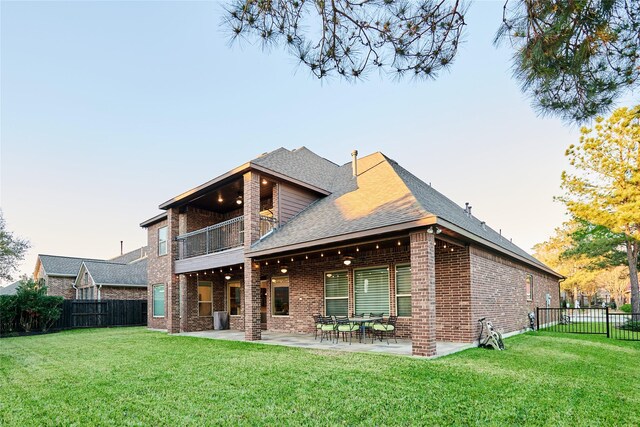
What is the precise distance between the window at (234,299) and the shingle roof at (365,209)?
15.9 feet

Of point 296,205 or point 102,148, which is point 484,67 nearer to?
point 296,205

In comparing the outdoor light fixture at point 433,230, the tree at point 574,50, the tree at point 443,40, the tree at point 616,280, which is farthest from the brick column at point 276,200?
the tree at point 616,280

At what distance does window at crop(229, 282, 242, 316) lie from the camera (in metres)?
15.7

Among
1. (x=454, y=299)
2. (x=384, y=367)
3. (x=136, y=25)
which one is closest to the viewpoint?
(x=384, y=367)

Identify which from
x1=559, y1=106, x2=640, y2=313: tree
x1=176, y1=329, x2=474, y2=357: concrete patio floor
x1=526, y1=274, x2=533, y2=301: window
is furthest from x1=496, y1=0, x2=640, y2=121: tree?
x1=559, y1=106, x2=640, y2=313: tree

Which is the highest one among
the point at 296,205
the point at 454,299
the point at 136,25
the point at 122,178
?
the point at 136,25

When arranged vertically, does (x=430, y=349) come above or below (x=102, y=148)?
below

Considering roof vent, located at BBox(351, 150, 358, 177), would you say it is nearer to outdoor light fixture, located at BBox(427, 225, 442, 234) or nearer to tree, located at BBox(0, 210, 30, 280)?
outdoor light fixture, located at BBox(427, 225, 442, 234)

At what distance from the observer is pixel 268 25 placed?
451 cm

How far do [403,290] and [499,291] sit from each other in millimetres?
3293

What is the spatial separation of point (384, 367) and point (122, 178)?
18489 millimetres

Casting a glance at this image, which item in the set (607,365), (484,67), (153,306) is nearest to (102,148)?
(153,306)

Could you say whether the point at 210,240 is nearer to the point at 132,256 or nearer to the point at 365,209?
the point at 365,209

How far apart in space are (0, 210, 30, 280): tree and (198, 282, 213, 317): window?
20.3 metres
